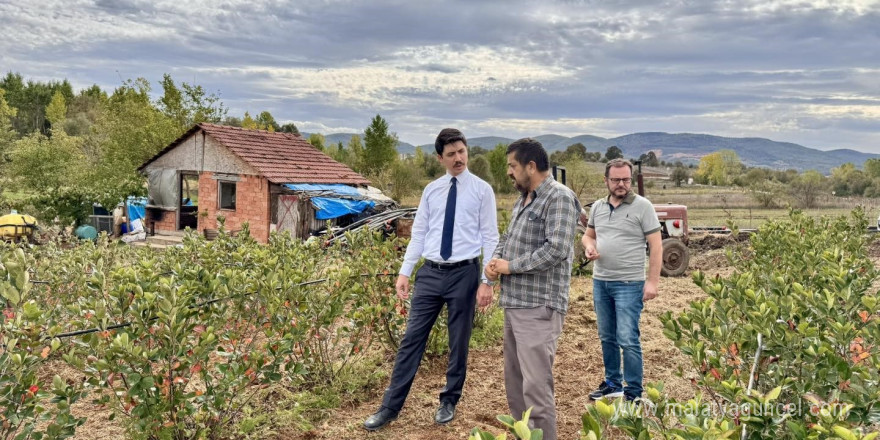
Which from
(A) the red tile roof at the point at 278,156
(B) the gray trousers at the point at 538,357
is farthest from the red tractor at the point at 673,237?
(A) the red tile roof at the point at 278,156

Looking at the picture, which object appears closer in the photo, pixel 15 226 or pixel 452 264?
pixel 452 264

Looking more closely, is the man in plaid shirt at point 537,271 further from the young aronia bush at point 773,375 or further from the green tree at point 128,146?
the green tree at point 128,146

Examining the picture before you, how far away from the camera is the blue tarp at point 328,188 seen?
62.5 feet

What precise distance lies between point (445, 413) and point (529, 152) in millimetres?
1758

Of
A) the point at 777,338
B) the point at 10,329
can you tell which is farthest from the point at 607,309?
the point at 10,329

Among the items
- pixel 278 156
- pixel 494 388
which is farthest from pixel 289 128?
pixel 494 388

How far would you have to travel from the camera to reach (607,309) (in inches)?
171

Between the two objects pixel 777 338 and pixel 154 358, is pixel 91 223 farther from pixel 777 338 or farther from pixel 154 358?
pixel 777 338

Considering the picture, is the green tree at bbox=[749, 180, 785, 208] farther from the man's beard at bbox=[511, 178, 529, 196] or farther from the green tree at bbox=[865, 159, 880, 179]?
the man's beard at bbox=[511, 178, 529, 196]

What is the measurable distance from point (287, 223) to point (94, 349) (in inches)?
641

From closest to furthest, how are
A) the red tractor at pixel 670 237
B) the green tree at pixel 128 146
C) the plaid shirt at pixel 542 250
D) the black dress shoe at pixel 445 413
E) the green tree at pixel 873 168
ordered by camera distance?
the plaid shirt at pixel 542 250 < the black dress shoe at pixel 445 413 < the red tractor at pixel 670 237 < the green tree at pixel 128 146 < the green tree at pixel 873 168

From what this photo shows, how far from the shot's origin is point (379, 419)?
3.79m

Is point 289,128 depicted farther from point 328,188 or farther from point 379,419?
point 379,419

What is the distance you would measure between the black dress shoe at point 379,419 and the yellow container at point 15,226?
18.1 meters
